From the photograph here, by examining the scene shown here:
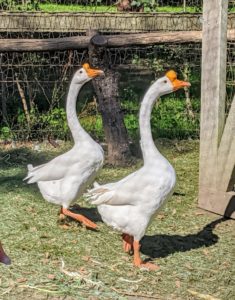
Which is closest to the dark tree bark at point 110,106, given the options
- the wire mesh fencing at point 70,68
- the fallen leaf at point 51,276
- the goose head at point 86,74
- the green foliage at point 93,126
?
the wire mesh fencing at point 70,68

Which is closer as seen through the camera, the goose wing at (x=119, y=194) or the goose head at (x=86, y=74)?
the goose wing at (x=119, y=194)

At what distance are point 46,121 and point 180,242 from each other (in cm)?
438

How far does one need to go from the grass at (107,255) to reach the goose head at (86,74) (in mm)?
1234

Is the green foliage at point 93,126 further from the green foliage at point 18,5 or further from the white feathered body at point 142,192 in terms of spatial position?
the white feathered body at point 142,192

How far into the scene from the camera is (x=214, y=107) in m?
5.62

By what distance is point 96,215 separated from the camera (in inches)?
231

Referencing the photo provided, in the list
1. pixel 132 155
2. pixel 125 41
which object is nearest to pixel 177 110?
pixel 132 155

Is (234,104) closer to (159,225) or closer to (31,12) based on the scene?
(159,225)

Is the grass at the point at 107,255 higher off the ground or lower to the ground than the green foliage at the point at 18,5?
lower

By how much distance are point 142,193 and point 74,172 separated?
3.13 ft

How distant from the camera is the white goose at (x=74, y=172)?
17.4ft

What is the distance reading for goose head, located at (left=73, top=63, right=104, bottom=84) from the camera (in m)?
5.52

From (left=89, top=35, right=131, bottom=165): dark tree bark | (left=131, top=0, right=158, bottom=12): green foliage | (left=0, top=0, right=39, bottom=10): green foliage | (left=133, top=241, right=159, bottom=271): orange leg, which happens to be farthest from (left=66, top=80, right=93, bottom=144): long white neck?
(left=131, top=0, right=158, bottom=12): green foliage

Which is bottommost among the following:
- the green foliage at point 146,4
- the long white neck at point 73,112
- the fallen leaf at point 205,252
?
the fallen leaf at point 205,252
